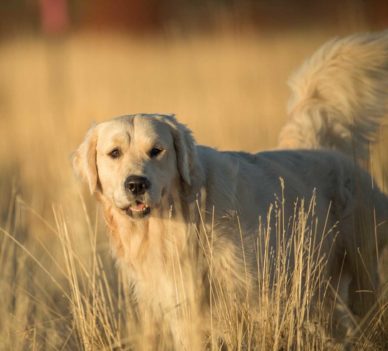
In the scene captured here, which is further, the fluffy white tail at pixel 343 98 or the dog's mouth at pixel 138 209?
the fluffy white tail at pixel 343 98

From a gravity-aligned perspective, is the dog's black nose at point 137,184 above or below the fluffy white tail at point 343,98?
below

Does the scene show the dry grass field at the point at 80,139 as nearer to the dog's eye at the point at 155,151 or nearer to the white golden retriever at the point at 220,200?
the white golden retriever at the point at 220,200

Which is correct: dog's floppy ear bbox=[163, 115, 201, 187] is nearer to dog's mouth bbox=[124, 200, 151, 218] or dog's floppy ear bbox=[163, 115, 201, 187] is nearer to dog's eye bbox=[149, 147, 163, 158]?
dog's eye bbox=[149, 147, 163, 158]

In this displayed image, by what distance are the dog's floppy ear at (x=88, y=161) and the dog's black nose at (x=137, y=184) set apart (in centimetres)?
42

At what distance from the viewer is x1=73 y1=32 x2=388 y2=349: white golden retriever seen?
371 centimetres

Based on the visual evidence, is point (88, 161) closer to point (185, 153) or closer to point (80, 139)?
point (185, 153)

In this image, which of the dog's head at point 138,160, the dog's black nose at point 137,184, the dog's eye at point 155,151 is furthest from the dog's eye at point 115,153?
the dog's black nose at point 137,184

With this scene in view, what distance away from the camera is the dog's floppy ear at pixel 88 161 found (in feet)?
13.1

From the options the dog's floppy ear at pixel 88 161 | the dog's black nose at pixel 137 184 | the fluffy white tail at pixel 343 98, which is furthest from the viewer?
the fluffy white tail at pixel 343 98

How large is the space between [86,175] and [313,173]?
4.38 ft

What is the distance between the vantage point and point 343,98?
15.7 ft

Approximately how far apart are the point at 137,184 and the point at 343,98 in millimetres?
1760

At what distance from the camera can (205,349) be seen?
3.49 m

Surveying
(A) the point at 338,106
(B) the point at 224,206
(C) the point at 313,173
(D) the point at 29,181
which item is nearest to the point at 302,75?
(A) the point at 338,106
